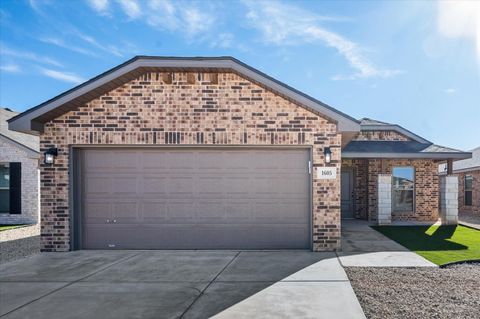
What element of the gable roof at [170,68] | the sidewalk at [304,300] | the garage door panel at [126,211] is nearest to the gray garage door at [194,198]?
the garage door panel at [126,211]

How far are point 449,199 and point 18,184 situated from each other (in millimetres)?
18680

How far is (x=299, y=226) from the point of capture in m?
8.39

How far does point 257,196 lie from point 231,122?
2.08 m

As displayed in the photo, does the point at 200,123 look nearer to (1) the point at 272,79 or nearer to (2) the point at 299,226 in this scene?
(1) the point at 272,79

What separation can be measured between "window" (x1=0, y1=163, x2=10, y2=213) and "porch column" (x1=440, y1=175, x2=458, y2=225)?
19.1m

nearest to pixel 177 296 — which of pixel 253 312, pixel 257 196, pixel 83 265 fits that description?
pixel 253 312

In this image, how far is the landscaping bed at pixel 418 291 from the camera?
4.45 meters

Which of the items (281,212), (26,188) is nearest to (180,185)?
(281,212)

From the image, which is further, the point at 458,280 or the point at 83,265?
the point at 83,265

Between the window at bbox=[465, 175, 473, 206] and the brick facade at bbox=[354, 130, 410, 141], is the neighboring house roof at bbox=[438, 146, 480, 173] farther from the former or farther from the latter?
the brick facade at bbox=[354, 130, 410, 141]

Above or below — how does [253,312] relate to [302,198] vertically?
below

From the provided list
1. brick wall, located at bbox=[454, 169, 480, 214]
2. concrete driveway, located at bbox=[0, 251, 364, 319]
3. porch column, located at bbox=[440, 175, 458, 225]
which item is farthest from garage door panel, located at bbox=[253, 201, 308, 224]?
brick wall, located at bbox=[454, 169, 480, 214]

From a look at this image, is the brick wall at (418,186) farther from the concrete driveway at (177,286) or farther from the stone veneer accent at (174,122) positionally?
the concrete driveway at (177,286)

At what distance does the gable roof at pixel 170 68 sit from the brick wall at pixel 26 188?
746cm
